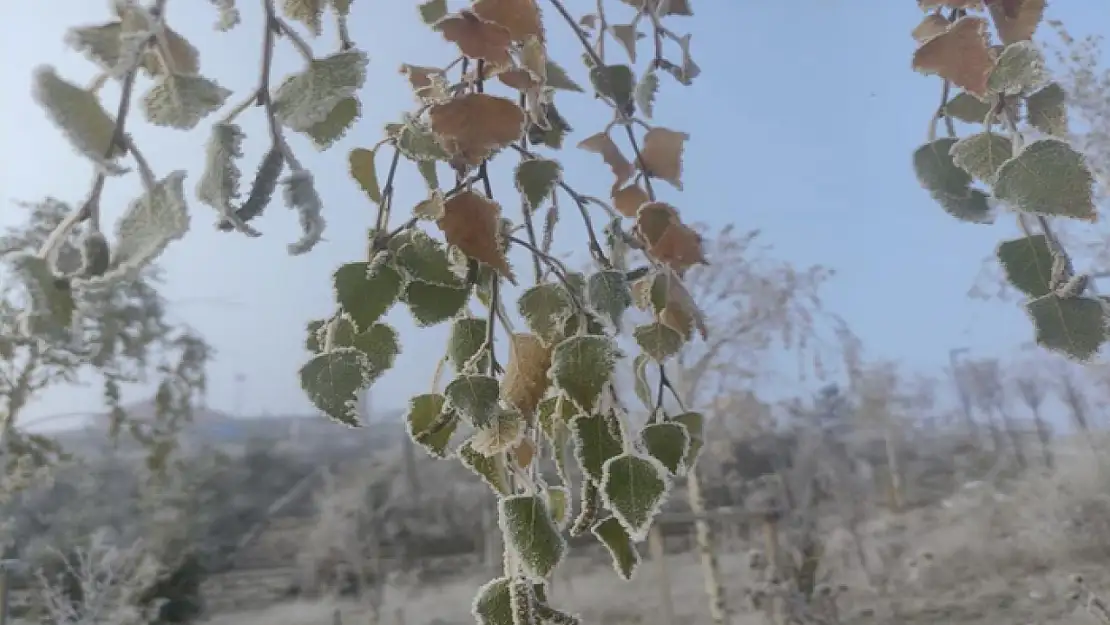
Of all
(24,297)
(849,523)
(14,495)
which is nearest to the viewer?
(24,297)

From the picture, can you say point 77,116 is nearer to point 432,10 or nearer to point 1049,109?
point 432,10

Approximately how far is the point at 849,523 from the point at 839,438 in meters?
0.16

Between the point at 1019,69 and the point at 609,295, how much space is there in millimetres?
124

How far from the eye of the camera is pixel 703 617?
1.52 m

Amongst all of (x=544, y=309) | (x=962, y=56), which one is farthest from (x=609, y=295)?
(x=962, y=56)

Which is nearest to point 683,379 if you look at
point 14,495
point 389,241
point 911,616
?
point 911,616

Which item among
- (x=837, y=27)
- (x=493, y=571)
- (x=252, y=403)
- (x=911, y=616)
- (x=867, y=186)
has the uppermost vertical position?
(x=837, y=27)

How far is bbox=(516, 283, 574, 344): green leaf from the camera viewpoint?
0.83 ft

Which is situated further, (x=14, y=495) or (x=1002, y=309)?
(x=1002, y=309)

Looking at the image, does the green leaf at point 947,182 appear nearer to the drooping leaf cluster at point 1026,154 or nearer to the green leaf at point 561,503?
the drooping leaf cluster at point 1026,154

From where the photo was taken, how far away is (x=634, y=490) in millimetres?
227

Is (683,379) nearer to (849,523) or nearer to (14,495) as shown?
(849,523)

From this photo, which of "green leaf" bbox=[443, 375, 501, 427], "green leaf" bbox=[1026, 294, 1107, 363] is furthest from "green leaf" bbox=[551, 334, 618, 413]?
"green leaf" bbox=[1026, 294, 1107, 363]

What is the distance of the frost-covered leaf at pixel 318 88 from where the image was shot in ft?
0.66
